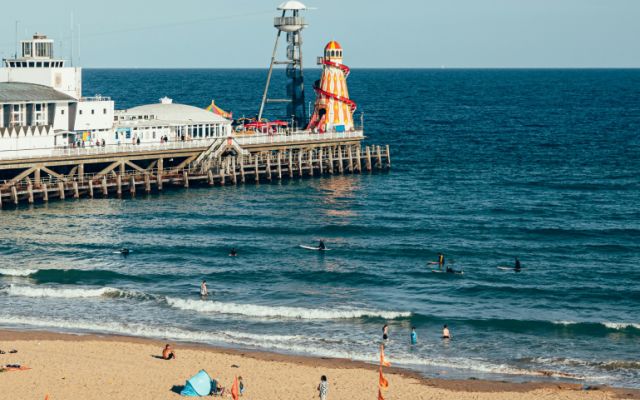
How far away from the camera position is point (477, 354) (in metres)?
54.7

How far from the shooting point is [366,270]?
71125 mm

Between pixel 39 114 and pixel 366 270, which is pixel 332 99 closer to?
pixel 39 114

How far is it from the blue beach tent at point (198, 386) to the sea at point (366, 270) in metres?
8.36

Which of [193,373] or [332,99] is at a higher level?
[332,99]

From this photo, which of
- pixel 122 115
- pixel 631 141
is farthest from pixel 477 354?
pixel 631 141

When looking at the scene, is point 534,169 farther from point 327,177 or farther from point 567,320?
point 567,320

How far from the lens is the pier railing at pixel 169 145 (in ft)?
291

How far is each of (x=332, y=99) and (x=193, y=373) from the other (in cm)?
6578

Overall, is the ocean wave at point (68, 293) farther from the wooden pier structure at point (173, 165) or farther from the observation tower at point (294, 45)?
the observation tower at point (294, 45)

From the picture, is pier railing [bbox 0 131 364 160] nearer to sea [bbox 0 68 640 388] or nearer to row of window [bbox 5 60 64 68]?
sea [bbox 0 68 640 388]

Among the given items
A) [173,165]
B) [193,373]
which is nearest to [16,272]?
[193,373]

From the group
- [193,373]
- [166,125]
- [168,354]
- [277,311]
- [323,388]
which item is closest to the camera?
[323,388]

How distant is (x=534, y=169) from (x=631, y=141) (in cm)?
3236

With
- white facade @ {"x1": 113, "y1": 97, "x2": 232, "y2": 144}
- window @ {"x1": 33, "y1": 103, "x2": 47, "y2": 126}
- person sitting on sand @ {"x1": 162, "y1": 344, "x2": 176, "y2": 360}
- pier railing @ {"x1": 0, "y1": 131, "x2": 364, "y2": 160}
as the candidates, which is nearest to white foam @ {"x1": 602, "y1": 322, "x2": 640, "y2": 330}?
person sitting on sand @ {"x1": 162, "y1": 344, "x2": 176, "y2": 360}
